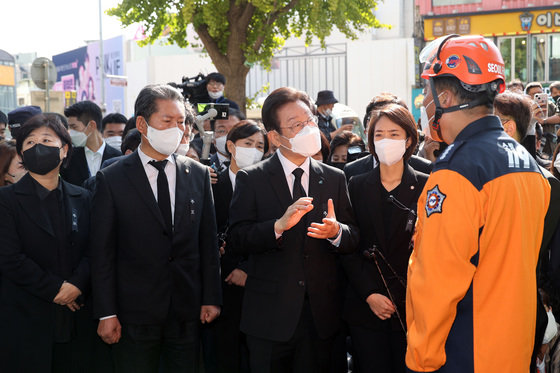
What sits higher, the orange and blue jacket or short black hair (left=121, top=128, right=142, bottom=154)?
short black hair (left=121, top=128, right=142, bottom=154)

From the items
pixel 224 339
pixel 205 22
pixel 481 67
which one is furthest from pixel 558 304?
pixel 205 22

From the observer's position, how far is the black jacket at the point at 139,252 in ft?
12.0

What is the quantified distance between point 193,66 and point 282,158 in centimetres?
2676

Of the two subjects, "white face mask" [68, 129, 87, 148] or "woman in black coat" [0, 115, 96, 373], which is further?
"white face mask" [68, 129, 87, 148]

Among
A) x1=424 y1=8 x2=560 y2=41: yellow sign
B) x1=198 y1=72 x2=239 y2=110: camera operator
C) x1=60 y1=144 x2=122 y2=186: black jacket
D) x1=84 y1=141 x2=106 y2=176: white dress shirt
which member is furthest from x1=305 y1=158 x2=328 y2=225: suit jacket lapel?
x1=424 y1=8 x2=560 y2=41: yellow sign

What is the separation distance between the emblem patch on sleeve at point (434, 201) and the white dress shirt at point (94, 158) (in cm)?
460

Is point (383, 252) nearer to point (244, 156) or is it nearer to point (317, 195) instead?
point (317, 195)

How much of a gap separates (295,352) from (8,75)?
34.3 meters

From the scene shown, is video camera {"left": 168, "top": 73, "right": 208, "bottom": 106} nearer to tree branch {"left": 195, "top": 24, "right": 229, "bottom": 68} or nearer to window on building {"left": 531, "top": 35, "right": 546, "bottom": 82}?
tree branch {"left": 195, "top": 24, "right": 229, "bottom": 68}

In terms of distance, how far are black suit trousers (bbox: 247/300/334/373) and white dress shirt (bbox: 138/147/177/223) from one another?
97 cm

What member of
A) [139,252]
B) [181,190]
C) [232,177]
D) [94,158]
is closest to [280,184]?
[181,190]

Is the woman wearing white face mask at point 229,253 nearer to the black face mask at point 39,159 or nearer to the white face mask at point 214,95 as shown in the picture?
the black face mask at point 39,159

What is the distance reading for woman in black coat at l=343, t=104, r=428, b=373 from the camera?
12.5 feet

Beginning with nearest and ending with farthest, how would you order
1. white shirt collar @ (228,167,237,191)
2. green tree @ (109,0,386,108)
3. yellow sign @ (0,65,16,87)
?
white shirt collar @ (228,167,237,191), green tree @ (109,0,386,108), yellow sign @ (0,65,16,87)
